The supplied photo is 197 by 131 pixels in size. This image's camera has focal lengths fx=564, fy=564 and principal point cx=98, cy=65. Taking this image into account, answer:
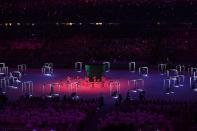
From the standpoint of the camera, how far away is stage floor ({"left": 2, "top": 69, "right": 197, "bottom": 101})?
3174 centimetres

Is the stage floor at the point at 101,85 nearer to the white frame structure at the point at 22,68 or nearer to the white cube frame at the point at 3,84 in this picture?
the white cube frame at the point at 3,84

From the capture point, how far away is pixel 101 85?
35094 mm

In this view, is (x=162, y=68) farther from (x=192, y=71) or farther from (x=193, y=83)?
(x=193, y=83)

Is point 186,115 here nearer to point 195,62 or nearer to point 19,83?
point 19,83

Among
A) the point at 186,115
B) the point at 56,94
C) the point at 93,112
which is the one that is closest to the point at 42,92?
the point at 56,94

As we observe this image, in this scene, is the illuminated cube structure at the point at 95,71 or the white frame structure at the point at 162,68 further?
the white frame structure at the point at 162,68

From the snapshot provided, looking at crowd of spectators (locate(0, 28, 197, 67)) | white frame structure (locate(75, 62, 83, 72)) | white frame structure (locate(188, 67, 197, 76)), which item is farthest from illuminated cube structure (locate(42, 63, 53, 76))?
white frame structure (locate(188, 67, 197, 76))

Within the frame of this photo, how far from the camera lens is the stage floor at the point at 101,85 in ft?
104

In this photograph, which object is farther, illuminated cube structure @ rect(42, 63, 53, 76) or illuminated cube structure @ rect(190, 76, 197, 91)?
illuminated cube structure @ rect(42, 63, 53, 76)

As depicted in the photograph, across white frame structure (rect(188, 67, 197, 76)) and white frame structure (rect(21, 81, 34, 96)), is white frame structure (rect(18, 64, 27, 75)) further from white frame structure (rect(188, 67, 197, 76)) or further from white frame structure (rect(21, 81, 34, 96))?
white frame structure (rect(188, 67, 197, 76))

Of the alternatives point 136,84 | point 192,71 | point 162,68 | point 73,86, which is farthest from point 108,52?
point 73,86

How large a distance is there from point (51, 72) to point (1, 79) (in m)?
4.99

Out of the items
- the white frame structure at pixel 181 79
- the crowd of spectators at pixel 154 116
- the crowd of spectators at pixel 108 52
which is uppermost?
the crowd of spectators at pixel 108 52

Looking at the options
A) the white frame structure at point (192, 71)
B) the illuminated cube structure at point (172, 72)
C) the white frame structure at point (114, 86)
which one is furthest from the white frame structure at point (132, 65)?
the white frame structure at point (114, 86)
